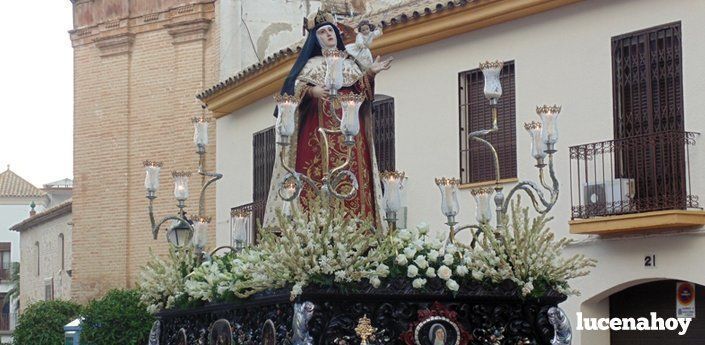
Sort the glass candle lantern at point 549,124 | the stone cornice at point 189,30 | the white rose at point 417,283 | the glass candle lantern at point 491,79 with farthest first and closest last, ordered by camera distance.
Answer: the stone cornice at point 189,30
the glass candle lantern at point 549,124
the glass candle lantern at point 491,79
the white rose at point 417,283

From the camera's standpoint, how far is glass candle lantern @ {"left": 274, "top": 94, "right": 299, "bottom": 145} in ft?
30.0

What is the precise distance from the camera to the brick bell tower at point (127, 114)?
920 inches

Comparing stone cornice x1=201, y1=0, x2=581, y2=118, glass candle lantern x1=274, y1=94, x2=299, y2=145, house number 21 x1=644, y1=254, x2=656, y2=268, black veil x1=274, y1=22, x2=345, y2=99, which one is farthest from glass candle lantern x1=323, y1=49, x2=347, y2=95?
stone cornice x1=201, y1=0, x2=581, y2=118

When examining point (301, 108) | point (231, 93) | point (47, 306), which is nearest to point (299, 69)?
point (301, 108)

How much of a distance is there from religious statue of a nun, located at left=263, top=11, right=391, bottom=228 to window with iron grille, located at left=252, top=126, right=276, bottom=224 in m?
9.94

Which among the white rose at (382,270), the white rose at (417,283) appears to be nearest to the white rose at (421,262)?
the white rose at (417,283)

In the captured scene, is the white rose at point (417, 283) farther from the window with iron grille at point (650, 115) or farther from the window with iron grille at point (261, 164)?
the window with iron grille at point (261, 164)

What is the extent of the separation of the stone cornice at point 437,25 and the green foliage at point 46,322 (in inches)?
269

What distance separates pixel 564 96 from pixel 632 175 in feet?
4.62

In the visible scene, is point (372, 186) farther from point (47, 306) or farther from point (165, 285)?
point (47, 306)

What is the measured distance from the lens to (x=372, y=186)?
32.0 ft

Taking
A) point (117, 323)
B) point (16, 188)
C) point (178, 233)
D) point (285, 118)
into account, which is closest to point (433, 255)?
point (285, 118)

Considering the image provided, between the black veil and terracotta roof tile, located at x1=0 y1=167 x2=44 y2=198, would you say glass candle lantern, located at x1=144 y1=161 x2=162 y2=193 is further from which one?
terracotta roof tile, located at x1=0 y1=167 x2=44 y2=198

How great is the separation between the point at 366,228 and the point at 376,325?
600mm
